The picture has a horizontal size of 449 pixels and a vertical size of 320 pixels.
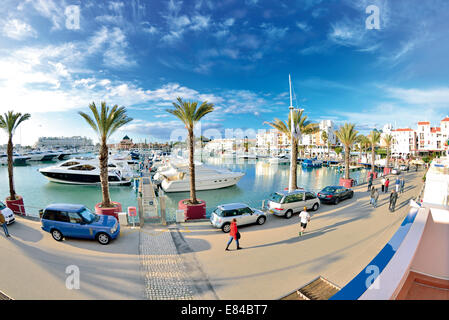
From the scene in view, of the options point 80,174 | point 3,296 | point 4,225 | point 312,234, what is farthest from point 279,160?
point 3,296

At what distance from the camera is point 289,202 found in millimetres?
13609

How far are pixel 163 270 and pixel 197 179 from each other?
20492 millimetres

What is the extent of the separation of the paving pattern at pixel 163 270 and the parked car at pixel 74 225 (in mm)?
1758

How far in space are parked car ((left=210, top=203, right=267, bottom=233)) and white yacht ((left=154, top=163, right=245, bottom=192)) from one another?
16.1 metres

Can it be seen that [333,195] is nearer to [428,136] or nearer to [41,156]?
[428,136]

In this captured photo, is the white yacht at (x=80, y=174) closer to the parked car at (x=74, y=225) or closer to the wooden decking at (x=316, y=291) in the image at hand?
the parked car at (x=74, y=225)

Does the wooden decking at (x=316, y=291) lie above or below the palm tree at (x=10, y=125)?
below

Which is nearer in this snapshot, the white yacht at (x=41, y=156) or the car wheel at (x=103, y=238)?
the car wheel at (x=103, y=238)

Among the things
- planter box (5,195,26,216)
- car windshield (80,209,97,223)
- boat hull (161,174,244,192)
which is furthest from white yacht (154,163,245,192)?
car windshield (80,209,97,223)

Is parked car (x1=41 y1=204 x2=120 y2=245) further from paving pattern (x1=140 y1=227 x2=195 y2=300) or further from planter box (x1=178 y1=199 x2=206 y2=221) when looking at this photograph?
planter box (x1=178 y1=199 x2=206 y2=221)

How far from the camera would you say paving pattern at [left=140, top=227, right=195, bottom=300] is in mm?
6340

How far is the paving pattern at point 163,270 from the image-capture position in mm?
6340

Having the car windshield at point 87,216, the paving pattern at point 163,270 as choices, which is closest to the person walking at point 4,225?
the car windshield at point 87,216

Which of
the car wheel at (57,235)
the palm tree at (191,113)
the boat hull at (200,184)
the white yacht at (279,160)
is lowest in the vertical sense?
the boat hull at (200,184)
